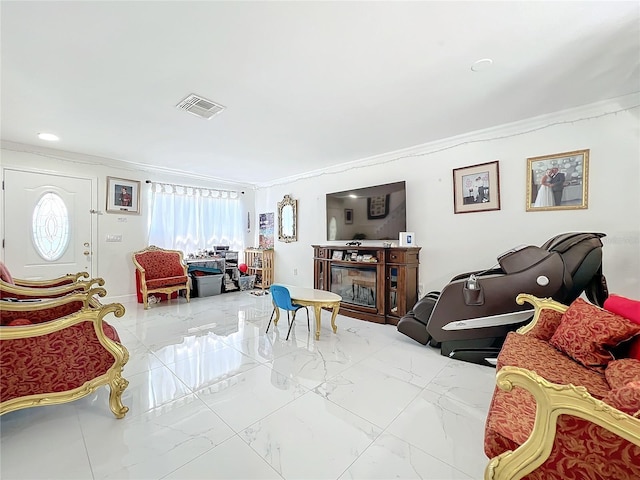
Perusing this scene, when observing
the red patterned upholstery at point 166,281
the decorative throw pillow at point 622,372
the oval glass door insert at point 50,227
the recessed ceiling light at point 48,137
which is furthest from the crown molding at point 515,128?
the oval glass door insert at point 50,227

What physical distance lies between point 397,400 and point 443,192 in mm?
2762

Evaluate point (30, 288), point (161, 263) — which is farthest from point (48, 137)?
point (161, 263)

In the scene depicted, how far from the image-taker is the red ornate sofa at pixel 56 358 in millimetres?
1515

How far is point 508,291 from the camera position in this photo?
2.45 meters

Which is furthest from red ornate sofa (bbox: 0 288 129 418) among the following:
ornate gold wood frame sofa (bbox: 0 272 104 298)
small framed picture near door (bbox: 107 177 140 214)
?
small framed picture near door (bbox: 107 177 140 214)

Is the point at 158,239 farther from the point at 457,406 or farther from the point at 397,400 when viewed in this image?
the point at 457,406

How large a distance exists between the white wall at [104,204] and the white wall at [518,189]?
384 centimetres

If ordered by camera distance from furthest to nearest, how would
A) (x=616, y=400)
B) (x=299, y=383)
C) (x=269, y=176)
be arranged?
(x=269, y=176), (x=299, y=383), (x=616, y=400)

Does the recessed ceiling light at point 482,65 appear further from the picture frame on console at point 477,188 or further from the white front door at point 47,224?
the white front door at point 47,224

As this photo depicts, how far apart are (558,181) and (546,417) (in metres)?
2.99

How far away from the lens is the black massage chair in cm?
229

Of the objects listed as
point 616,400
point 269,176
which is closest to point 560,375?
point 616,400

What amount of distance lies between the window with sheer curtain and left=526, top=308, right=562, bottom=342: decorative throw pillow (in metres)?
5.66

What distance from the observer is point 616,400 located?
35.0 inches
